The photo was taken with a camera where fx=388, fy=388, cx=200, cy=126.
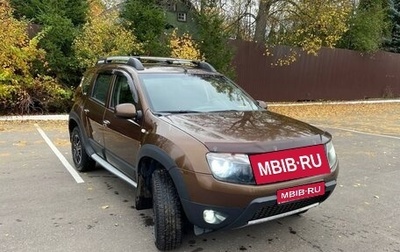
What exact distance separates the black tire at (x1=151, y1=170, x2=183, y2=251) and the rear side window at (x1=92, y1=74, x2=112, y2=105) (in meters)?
1.95

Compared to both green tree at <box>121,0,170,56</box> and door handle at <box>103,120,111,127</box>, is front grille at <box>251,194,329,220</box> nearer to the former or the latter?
door handle at <box>103,120,111,127</box>

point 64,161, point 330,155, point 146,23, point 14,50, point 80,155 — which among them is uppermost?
point 146,23

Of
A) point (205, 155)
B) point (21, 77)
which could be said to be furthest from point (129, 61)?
point (21, 77)

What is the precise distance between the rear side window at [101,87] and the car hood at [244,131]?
4.91ft

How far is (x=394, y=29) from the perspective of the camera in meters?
26.6

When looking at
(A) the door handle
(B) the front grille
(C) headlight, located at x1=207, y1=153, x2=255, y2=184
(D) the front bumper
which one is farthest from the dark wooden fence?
(C) headlight, located at x1=207, y1=153, x2=255, y2=184

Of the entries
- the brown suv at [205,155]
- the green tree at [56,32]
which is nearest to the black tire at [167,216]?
the brown suv at [205,155]

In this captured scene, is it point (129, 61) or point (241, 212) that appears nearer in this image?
point (241, 212)

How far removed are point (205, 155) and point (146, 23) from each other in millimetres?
10543

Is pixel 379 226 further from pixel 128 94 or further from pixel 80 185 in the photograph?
pixel 80 185

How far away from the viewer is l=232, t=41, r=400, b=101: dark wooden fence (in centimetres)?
1664

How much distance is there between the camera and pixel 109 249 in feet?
11.4

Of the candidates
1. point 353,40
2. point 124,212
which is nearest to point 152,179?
point 124,212

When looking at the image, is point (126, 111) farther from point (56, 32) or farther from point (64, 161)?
point (56, 32)
